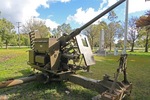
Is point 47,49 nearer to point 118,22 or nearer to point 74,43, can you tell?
point 74,43

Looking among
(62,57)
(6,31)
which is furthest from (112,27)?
(62,57)

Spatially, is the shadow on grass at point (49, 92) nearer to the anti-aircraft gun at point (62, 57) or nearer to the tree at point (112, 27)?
the anti-aircraft gun at point (62, 57)

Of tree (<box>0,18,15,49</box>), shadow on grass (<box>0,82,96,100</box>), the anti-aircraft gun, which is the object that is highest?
tree (<box>0,18,15,49</box>)

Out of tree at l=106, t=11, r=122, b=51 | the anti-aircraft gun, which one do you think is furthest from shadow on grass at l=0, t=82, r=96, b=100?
tree at l=106, t=11, r=122, b=51

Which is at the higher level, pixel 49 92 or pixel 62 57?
pixel 62 57

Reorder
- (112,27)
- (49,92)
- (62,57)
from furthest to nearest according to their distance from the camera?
1. (112,27)
2. (62,57)
3. (49,92)

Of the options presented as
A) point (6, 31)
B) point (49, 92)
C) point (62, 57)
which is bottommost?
point (49, 92)

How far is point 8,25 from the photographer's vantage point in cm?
4197

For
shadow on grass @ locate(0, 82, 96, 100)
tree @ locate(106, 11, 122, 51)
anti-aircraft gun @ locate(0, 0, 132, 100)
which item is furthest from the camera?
tree @ locate(106, 11, 122, 51)

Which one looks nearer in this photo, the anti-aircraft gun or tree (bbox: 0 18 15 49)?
the anti-aircraft gun

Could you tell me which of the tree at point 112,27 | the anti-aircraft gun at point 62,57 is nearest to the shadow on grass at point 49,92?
the anti-aircraft gun at point 62,57

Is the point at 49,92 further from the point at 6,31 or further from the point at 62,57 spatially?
the point at 6,31

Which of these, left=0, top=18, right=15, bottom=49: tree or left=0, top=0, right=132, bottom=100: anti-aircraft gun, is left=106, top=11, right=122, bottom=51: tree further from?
left=0, top=0, right=132, bottom=100: anti-aircraft gun

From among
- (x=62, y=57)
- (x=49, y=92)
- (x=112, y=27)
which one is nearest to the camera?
(x=49, y=92)
